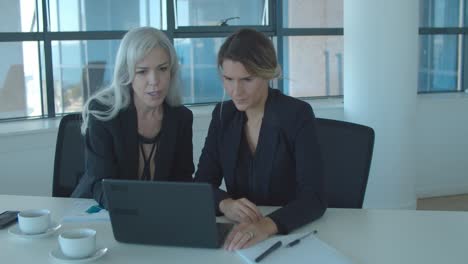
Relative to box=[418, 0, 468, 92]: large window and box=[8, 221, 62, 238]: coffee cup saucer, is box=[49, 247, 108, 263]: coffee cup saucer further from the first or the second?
box=[418, 0, 468, 92]: large window

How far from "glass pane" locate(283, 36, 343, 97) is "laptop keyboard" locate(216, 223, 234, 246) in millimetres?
2907

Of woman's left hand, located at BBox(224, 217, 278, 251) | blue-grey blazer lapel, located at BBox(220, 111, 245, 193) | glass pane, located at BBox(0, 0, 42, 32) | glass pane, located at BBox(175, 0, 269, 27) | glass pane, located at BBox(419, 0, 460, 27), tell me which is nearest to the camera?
woman's left hand, located at BBox(224, 217, 278, 251)

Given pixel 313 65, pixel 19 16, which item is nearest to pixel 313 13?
pixel 313 65

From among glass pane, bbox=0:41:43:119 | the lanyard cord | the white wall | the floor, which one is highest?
glass pane, bbox=0:41:43:119

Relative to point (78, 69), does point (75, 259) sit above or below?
below

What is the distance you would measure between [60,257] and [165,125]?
841mm

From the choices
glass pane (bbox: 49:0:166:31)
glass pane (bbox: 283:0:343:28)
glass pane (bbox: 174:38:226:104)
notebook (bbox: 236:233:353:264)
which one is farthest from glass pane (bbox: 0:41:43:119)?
notebook (bbox: 236:233:353:264)

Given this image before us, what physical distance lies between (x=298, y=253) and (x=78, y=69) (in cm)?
280

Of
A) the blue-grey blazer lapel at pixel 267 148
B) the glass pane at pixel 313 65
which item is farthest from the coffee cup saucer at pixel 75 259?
the glass pane at pixel 313 65

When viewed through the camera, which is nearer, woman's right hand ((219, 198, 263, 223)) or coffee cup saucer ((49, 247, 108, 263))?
coffee cup saucer ((49, 247, 108, 263))

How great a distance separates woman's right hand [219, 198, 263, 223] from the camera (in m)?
1.74

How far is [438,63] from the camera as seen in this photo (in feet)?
16.4

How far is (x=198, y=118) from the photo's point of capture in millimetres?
3910

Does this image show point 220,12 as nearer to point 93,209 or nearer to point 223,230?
point 93,209
